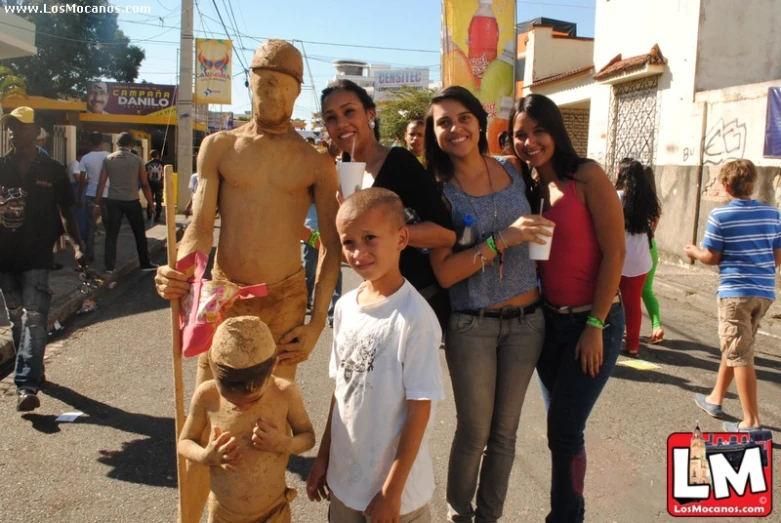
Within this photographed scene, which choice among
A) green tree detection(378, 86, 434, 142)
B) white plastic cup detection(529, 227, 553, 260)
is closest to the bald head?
white plastic cup detection(529, 227, 553, 260)

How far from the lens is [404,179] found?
2.50 metres

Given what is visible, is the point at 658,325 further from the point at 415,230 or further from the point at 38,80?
the point at 38,80

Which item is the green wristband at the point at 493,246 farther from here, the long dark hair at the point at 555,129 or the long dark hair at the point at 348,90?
the long dark hair at the point at 348,90

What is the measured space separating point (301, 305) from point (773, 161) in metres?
7.76

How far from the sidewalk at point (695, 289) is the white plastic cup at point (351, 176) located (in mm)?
5897

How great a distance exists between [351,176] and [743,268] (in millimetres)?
2838

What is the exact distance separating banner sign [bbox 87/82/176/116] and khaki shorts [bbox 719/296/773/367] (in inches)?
967

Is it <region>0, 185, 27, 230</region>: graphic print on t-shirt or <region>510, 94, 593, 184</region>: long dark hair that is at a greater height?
<region>510, 94, 593, 184</region>: long dark hair

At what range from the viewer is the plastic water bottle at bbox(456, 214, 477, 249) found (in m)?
2.51

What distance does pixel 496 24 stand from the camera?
8406 mm

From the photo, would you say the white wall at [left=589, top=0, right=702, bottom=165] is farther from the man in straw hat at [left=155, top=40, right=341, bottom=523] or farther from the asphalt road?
the man in straw hat at [left=155, top=40, right=341, bottom=523]

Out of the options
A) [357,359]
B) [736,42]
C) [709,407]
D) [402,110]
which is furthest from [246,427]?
[402,110]

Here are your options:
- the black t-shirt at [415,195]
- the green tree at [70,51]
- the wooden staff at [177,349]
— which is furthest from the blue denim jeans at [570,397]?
the green tree at [70,51]

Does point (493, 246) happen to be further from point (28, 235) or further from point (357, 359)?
point (28, 235)
